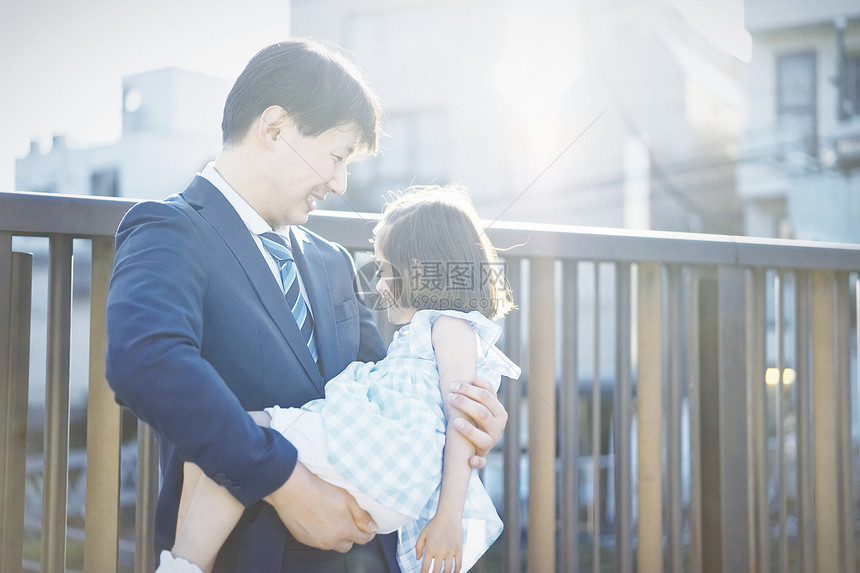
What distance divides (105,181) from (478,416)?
2644mm

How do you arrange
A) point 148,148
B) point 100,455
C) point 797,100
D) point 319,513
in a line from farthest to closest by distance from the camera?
point 797,100
point 148,148
point 100,455
point 319,513

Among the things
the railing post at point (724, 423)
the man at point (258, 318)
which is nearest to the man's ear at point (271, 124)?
the man at point (258, 318)

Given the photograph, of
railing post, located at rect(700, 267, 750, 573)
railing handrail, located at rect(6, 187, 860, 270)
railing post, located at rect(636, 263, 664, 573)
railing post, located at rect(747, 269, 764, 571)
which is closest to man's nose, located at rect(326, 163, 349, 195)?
railing handrail, located at rect(6, 187, 860, 270)

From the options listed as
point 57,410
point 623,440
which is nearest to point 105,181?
point 57,410

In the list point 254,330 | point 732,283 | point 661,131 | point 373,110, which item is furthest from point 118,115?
point 661,131

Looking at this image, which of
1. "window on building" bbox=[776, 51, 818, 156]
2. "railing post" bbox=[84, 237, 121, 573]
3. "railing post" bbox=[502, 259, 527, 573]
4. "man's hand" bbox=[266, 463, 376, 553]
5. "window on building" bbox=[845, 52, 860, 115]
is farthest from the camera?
"window on building" bbox=[776, 51, 818, 156]

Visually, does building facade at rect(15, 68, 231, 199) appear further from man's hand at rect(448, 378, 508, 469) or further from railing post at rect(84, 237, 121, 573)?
man's hand at rect(448, 378, 508, 469)

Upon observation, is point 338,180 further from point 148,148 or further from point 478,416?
point 148,148

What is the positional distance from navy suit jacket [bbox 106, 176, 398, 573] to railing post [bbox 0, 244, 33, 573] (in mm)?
421

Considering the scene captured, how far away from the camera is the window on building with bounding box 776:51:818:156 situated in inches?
436

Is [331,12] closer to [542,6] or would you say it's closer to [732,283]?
[542,6]

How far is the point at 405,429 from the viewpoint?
115cm

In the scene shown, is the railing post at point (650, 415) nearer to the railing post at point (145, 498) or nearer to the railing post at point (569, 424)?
the railing post at point (569, 424)

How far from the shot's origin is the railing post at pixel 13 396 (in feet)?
4.53
